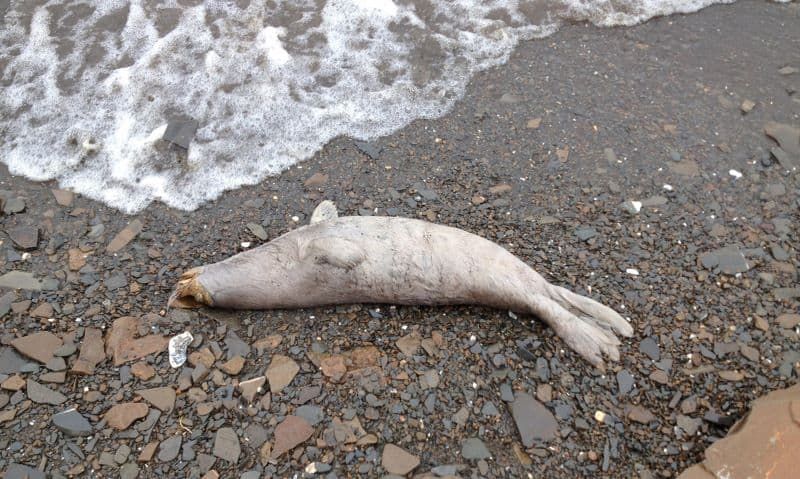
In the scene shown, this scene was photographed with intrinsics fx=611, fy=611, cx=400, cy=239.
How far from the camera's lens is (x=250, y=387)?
10.4ft

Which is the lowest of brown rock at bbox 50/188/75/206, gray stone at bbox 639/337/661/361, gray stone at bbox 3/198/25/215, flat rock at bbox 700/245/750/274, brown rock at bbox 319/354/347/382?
brown rock at bbox 319/354/347/382

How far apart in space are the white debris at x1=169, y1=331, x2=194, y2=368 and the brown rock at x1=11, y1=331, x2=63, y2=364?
63 cm

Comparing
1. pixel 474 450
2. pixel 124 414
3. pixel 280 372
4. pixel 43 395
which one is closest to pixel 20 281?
pixel 43 395

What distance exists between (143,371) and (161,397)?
205mm

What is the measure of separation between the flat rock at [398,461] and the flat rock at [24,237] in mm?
2599

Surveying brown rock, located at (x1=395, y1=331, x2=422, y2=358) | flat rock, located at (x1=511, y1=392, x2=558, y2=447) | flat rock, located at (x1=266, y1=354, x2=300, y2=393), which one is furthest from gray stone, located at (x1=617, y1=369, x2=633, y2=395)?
flat rock, located at (x1=266, y1=354, x2=300, y2=393)

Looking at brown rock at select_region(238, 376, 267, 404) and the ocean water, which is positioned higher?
the ocean water

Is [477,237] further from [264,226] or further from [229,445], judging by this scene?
[229,445]

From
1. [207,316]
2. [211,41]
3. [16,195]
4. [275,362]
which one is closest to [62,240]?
[16,195]

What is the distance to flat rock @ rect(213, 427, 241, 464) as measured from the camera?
2.93m

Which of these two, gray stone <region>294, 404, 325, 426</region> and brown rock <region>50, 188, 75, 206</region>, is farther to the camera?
brown rock <region>50, 188, 75, 206</region>

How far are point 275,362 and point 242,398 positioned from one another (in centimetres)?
25

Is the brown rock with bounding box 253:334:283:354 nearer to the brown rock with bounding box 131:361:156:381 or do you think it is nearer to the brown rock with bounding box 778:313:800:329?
the brown rock with bounding box 131:361:156:381

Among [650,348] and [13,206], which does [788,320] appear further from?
[13,206]
